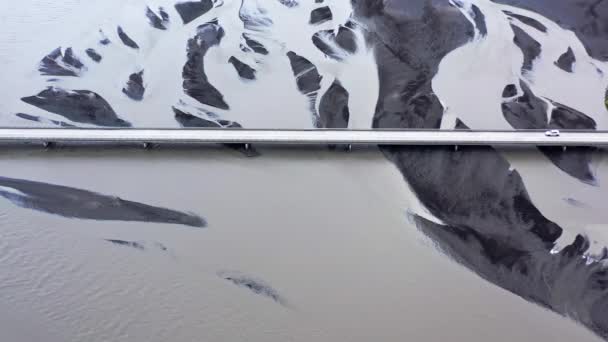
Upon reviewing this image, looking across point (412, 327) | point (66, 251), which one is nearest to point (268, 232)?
point (412, 327)

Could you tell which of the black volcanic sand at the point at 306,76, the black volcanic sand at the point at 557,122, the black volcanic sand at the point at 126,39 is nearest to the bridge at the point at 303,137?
the black volcanic sand at the point at 557,122

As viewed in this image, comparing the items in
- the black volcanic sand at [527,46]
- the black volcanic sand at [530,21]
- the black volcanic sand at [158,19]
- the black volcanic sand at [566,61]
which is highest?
the black volcanic sand at [158,19]

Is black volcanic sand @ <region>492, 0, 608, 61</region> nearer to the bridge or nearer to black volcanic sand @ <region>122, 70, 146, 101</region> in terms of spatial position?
the bridge

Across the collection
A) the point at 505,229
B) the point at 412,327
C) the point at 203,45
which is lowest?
the point at 412,327

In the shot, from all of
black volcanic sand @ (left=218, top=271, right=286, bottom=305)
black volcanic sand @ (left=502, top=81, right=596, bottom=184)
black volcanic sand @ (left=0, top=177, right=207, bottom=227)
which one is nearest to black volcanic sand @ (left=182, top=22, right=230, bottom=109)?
black volcanic sand @ (left=0, top=177, right=207, bottom=227)

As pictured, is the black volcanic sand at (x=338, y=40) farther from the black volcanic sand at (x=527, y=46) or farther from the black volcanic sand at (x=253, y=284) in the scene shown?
the black volcanic sand at (x=253, y=284)

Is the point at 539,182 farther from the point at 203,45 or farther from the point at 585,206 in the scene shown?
the point at 203,45
